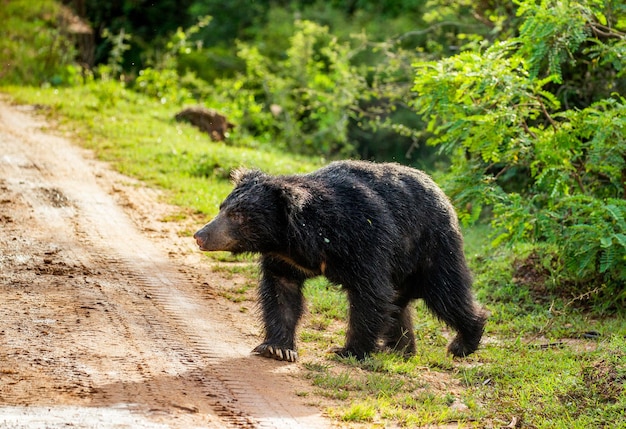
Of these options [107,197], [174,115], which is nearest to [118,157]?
[107,197]

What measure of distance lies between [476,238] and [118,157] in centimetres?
455

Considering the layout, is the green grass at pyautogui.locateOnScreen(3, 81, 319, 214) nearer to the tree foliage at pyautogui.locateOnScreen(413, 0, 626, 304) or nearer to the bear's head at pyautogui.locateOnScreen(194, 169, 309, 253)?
the tree foliage at pyautogui.locateOnScreen(413, 0, 626, 304)

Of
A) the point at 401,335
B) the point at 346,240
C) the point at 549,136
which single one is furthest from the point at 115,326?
the point at 549,136

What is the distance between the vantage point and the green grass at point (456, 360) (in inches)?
220

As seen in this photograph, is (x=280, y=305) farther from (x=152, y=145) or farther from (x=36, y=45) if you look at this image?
(x=36, y=45)

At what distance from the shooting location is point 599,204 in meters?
7.80

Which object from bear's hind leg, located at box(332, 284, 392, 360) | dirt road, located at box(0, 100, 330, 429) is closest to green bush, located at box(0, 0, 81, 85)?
dirt road, located at box(0, 100, 330, 429)

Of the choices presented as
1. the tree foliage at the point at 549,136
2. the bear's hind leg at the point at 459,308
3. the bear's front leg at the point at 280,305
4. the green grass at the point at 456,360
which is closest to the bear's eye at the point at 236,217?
the bear's front leg at the point at 280,305

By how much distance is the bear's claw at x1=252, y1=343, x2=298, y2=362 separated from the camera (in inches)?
241

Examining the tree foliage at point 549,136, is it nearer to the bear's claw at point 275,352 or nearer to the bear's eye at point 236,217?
the bear's eye at point 236,217

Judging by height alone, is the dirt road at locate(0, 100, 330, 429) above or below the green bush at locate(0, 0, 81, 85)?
below

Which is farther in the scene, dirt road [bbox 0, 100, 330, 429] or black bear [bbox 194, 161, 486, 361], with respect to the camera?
black bear [bbox 194, 161, 486, 361]

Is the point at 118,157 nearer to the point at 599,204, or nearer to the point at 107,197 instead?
the point at 107,197

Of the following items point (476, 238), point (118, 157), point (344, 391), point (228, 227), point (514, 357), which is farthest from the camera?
point (118, 157)
